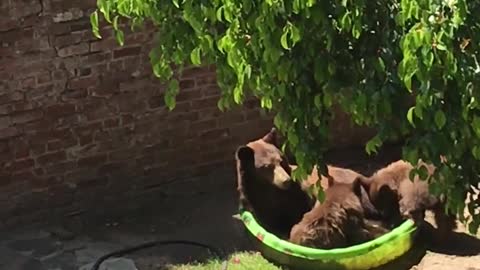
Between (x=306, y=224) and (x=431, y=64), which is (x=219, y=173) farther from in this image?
(x=431, y=64)

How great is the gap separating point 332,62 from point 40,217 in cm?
451

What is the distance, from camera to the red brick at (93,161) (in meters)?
8.02

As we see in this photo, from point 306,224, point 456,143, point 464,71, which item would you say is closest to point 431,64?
point 464,71

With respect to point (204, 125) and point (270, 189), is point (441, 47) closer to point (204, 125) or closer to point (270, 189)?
point (270, 189)

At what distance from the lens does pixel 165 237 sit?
777cm

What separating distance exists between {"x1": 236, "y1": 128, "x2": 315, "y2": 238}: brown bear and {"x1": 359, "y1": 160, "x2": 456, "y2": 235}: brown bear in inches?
18.3

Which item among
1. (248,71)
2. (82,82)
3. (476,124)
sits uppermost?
(248,71)

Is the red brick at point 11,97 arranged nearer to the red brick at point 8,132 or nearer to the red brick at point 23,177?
the red brick at point 8,132

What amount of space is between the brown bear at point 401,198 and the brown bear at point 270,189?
18.3 inches

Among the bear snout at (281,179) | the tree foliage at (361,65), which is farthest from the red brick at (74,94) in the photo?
the tree foliage at (361,65)

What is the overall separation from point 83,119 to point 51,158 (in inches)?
14.7

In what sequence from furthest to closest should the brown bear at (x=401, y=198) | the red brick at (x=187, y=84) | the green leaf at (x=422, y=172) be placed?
the red brick at (x=187, y=84), the brown bear at (x=401, y=198), the green leaf at (x=422, y=172)

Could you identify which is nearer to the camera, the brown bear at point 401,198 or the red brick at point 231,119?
the brown bear at point 401,198

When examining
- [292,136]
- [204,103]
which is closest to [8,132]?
[204,103]
